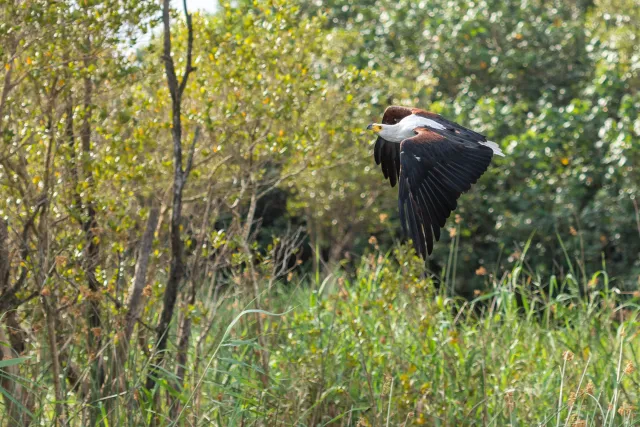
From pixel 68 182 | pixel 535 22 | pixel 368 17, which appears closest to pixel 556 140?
pixel 535 22

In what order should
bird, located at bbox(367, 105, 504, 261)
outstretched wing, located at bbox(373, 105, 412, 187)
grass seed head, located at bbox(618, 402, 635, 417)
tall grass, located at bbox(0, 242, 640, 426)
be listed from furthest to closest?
1. outstretched wing, located at bbox(373, 105, 412, 187)
2. tall grass, located at bbox(0, 242, 640, 426)
3. bird, located at bbox(367, 105, 504, 261)
4. grass seed head, located at bbox(618, 402, 635, 417)

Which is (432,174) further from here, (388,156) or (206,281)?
(206,281)

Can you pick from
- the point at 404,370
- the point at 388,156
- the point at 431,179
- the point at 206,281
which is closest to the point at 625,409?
the point at 431,179

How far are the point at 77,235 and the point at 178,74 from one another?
3.82 feet

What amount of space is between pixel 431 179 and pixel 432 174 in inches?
0.8

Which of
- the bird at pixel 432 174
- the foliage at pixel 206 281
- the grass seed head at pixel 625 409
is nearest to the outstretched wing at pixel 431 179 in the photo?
the bird at pixel 432 174

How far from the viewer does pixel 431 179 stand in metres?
3.60

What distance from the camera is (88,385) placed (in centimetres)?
392

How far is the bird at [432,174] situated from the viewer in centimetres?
344

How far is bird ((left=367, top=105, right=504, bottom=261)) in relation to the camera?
344 cm

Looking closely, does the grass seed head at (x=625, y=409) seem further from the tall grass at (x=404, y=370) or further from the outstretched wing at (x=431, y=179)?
the outstretched wing at (x=431, y=179)

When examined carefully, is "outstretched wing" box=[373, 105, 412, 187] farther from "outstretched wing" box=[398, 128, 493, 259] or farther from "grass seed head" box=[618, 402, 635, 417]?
"grass seed head" box=[618, 402, 635, 417]

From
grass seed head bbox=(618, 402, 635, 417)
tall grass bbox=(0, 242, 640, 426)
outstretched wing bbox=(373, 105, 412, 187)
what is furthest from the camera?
outstretched wing bbox=(373, 105, 412, 187)

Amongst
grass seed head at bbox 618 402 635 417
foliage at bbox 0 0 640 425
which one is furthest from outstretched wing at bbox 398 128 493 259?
grass seed head at bbox 618 402 635 417
